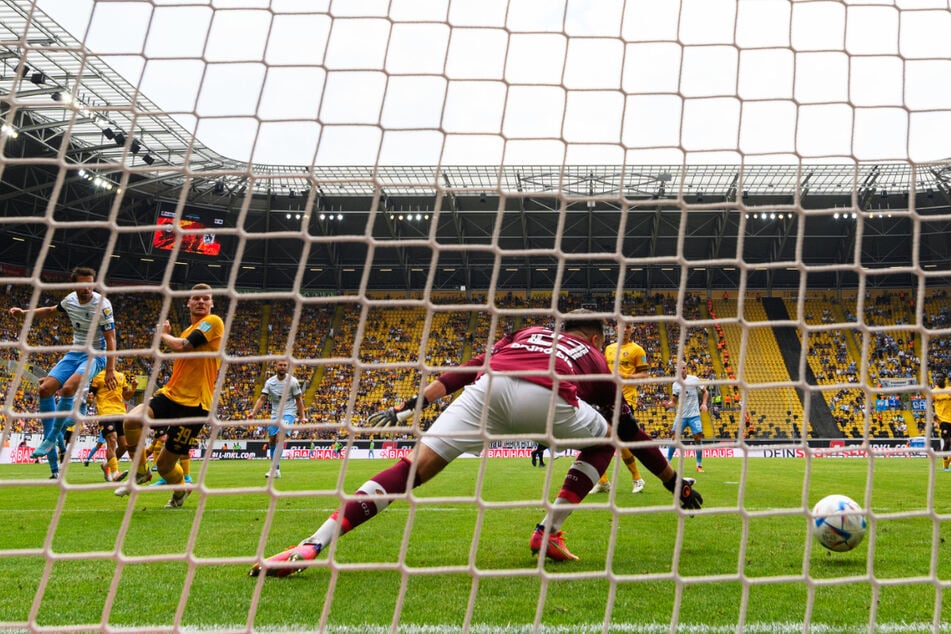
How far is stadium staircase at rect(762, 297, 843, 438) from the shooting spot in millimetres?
24859

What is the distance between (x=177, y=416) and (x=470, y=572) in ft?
13.1

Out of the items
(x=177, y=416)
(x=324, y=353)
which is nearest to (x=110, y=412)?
(x=177, y=416)

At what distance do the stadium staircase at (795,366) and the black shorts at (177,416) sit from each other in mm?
20705

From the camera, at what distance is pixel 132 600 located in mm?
3018

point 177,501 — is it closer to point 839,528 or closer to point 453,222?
point 839,528

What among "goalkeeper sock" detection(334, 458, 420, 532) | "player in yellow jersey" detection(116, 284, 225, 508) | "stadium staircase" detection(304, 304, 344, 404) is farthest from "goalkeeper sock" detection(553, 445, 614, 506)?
"stadium staircase" detection(304, 304, 344, 404)

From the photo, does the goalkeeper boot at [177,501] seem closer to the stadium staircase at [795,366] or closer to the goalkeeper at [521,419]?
the goalkeeper at [521,419]

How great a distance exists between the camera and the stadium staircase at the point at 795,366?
24.9 metres

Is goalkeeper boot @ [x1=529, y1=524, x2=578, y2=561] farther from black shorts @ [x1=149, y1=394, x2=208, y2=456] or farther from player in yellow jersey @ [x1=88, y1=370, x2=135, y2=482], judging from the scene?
player in yellow jersey @ [x1=88, y1=370, x2=135, y2=482]

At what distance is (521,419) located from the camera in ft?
12.4

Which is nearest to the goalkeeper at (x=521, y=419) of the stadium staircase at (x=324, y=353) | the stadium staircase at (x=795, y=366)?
the stadium staircase at (x=795, y=366)

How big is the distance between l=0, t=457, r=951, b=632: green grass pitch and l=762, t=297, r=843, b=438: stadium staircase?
19756 millimetres

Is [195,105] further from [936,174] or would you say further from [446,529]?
[936,174]

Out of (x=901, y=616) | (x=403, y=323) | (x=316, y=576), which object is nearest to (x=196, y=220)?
(x=403, y=323)
